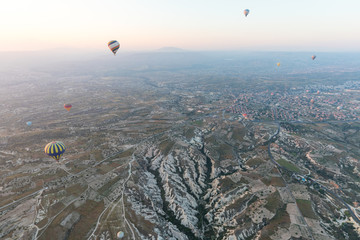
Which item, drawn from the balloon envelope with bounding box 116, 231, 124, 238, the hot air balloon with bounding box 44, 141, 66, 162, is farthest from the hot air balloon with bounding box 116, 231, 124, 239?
the hot air balloon with bounding box 44, 141, 66, 162

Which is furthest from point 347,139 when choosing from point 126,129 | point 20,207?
point 20,207

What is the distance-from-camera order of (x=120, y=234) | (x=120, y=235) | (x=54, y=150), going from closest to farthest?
(x=120, y=235) → (x=120, y=234) → (x=54, y=150)

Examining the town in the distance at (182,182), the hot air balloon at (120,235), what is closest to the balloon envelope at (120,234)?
the hot air balloon at (120,235)

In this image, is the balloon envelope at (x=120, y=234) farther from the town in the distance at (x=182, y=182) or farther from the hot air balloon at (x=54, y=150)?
the hot air balloon at (x=54, y=150)

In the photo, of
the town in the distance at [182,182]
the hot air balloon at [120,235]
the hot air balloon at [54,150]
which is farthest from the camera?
the hot air balloon at [54,150]

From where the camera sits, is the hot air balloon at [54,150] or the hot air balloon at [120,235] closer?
the hot air balloon at [120,235]

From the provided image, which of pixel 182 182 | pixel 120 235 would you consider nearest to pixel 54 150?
pixel 120 235

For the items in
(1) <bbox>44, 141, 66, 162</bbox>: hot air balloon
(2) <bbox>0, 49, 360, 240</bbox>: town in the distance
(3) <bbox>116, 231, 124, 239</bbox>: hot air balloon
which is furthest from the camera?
(1) <bbox>44, 141, 66, 162</bbox>: hot air balloon

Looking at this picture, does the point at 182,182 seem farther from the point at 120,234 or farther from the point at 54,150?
the point at 54,150

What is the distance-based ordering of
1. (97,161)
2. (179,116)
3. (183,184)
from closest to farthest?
(183,184), (97,161), (179,116)

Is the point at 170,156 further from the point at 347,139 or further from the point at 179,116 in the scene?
the point at 347,139

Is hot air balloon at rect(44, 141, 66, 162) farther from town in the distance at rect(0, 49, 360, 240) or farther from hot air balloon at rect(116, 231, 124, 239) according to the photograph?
hot air balloon at rect(116, 231, 124, 239)
